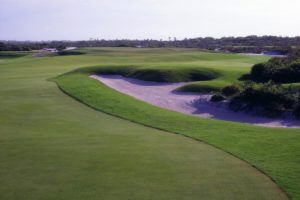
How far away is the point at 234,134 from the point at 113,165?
7509 millimetres

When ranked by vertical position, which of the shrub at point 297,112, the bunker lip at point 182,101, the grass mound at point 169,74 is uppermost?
the grass mound at point 169,74

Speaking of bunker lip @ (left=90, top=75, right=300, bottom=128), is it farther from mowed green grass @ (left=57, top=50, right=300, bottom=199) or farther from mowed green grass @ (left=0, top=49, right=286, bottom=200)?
mowed green grass @ (left=0, top=49, right=286, bottom=200)

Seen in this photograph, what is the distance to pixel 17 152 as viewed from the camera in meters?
16.0

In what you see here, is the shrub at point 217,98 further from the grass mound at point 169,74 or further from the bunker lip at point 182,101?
the grass mound at point 169,74

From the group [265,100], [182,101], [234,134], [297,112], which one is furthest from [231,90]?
[234,134]

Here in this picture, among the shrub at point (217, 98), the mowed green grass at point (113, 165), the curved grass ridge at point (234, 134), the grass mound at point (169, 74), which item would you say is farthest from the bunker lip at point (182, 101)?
the mowed green grass at point (113, 165)

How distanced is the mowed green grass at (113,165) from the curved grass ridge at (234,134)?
659 mm

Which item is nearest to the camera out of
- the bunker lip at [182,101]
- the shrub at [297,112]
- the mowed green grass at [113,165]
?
the mowed green grass at [113,165]

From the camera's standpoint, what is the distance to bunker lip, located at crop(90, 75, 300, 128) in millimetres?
25078

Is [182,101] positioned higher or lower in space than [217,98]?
lower

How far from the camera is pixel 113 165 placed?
1427cm

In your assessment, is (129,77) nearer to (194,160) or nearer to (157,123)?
(157,123)

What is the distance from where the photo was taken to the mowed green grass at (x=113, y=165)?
11766mm

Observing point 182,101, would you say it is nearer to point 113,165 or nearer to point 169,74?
point 169,74
